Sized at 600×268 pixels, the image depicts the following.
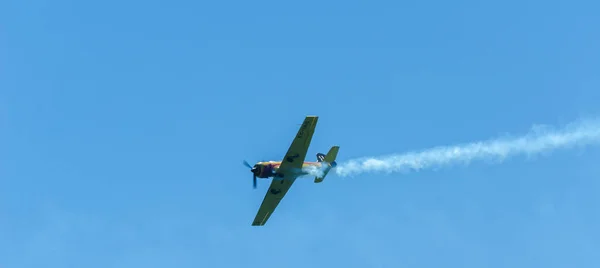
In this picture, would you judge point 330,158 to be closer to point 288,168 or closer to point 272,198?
point 288,168

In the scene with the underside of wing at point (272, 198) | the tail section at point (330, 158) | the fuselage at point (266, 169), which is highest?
the tail section at point (330, 158)

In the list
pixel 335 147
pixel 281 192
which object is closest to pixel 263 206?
pixel 281 192

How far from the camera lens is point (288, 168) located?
7681 centimetres

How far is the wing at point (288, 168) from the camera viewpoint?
73812 millimetres

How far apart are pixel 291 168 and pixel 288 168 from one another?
0.77ft

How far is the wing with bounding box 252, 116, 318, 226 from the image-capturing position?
73.8 metres

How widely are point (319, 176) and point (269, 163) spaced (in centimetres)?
485

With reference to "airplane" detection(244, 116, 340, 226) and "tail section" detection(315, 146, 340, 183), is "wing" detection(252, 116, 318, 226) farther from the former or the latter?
"tail section" detection(315, 146, 340, 183)

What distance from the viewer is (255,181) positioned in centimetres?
7731

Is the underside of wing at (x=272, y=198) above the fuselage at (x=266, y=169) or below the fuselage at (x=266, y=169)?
above

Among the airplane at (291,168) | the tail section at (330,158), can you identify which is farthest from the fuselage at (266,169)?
the tail section at (330,158)

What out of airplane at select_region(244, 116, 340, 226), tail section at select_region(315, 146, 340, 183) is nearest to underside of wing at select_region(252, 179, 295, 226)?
airplane at select_region(244, 116, 340, 226)

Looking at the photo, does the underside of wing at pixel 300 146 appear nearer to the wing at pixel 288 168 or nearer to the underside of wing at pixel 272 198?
the wing at pixel 288 168

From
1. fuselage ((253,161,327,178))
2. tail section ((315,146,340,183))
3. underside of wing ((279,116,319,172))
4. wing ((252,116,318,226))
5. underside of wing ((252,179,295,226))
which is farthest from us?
tail section ((315,146,340,183))
